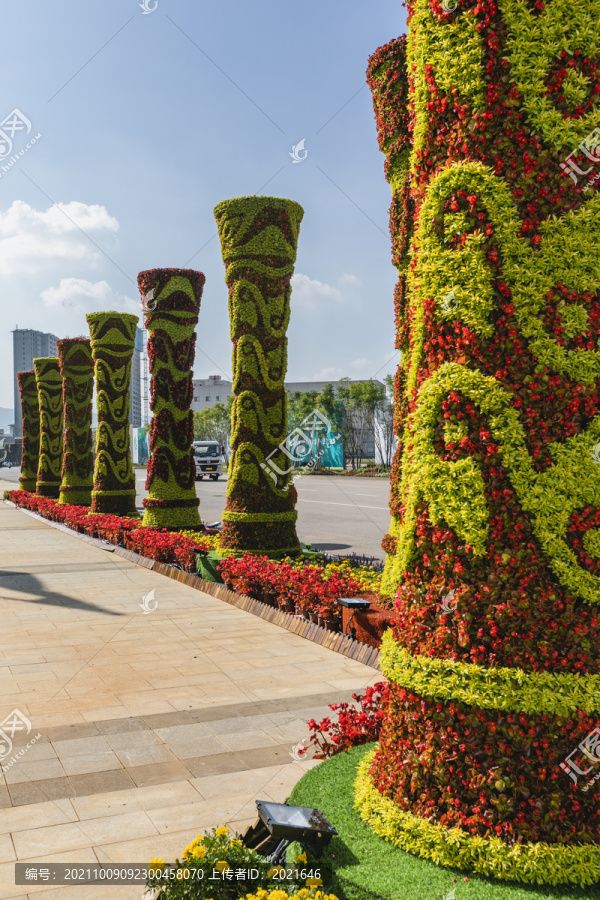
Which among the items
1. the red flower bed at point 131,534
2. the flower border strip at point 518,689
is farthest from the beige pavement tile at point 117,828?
the red flower bed at point 131,534

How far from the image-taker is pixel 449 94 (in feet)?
10.4

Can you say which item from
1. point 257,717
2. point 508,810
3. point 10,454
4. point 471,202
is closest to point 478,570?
point 508,810

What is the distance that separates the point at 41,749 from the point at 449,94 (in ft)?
15.2

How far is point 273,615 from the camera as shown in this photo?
8930 mm

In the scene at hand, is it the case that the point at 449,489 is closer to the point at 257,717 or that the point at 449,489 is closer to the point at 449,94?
the point at 449,94

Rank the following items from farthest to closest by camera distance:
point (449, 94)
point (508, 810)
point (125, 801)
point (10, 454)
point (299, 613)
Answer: point (10, 454) → point (299, 613) → point (125, 801) → point (449, 94) → point (508, 810)

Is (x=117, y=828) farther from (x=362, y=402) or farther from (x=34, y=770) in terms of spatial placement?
(x=362, y=402)

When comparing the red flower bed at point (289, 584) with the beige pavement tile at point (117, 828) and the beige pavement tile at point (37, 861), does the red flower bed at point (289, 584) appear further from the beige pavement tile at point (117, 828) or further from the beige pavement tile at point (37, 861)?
the beige pavement tile at point (37, 861)

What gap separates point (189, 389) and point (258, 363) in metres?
4.14

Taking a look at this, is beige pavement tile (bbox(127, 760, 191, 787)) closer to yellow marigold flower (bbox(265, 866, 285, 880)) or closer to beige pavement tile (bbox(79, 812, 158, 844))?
beige pavement tile (bbox(79, 812, 158, 844))

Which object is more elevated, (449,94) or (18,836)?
(449,94)

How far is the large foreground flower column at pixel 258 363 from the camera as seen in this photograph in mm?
11188

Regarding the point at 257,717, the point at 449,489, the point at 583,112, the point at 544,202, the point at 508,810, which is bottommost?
the point at 257,717

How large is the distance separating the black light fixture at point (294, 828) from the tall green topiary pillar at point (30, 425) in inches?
1079
